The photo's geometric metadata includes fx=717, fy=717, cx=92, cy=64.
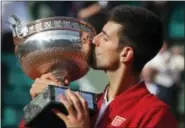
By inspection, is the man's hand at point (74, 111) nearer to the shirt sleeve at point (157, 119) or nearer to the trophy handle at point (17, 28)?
the shirt sleeve at point (157, 119)

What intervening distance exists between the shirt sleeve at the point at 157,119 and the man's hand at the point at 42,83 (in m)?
0.39

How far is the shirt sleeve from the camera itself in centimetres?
282

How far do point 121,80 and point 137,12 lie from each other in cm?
29

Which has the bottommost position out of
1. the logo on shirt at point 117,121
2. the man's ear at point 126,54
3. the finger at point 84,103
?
the logo on shirt at point 117,121

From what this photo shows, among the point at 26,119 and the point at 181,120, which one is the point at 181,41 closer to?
the point at 181,120

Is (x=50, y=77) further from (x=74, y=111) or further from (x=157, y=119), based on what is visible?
(x=157, y=119)

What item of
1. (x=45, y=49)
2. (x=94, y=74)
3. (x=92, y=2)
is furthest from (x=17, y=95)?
(x=45, y=49)

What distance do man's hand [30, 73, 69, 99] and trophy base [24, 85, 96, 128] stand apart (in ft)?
0.23

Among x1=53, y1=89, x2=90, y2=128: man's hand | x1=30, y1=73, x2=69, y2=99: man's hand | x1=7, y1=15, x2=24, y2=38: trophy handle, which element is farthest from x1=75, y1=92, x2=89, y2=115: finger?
x1=7, y1=15, x2=24, y2=38: trophy handle

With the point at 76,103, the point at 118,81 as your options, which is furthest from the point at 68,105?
the point at 118,81

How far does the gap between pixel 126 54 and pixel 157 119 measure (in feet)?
1.10

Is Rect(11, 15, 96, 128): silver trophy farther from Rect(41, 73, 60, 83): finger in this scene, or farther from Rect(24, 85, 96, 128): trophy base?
Rect(24, 85, 96, 128): trophy base

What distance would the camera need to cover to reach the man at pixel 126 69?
2.86m

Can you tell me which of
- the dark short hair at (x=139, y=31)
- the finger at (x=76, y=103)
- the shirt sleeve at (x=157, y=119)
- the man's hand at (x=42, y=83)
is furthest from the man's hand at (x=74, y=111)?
the dark short hair at (x=139, y=31)
